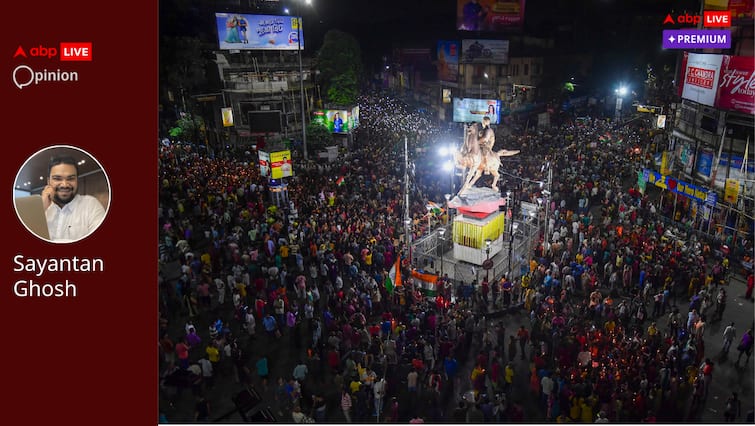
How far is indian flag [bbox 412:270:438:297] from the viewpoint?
16922 mm

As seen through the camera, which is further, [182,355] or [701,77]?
[701,77]

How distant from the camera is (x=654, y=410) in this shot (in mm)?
11266

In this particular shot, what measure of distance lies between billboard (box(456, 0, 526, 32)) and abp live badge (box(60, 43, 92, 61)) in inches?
1769

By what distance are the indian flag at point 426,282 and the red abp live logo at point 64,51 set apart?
12.3m

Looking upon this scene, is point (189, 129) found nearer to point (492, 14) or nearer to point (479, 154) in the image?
point (492, 14)

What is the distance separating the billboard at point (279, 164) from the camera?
2417 cm

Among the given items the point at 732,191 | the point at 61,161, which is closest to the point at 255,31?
the point at 732,191

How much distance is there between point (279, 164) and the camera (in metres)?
24.4

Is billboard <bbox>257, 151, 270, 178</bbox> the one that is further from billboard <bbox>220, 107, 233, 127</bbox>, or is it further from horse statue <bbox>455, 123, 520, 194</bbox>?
billboard <bbox>220, 107, 233, 127</bbox>

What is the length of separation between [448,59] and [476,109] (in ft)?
53.4

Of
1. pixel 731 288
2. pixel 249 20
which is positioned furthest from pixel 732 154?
pixel 249 20

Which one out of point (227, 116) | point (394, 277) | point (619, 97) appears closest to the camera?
point (394, 277)

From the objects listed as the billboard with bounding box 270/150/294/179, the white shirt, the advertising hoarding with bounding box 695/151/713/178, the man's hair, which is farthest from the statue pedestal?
the man's hair

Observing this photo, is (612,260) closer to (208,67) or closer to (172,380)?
(172,380)
